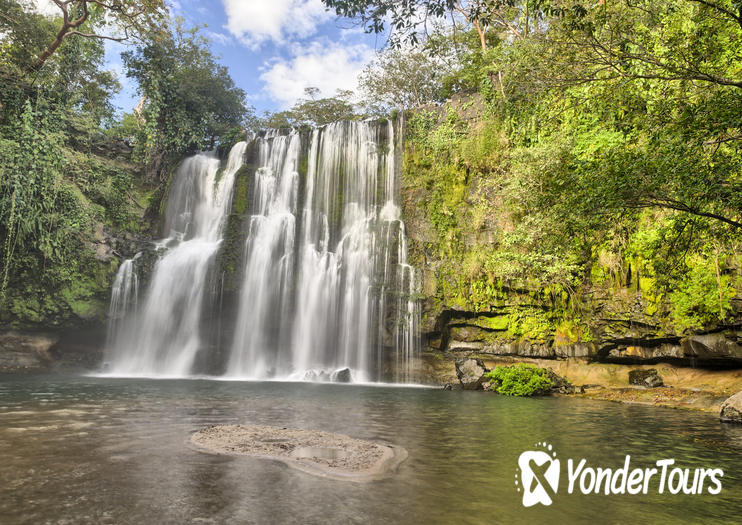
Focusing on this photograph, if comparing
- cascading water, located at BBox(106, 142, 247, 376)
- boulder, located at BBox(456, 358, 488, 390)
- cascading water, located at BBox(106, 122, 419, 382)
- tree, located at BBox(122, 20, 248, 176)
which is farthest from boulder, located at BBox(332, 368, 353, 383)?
tree, located at BBox(122, 20, 248, 176)

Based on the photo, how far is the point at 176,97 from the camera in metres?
30.7

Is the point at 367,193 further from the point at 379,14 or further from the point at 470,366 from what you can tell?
the point at 379,14

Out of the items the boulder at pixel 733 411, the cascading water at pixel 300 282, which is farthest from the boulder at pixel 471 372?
the boulder at pixel 733 411

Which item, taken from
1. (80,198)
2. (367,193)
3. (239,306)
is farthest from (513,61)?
(80,198)

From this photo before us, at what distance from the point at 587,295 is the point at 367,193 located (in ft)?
45.6

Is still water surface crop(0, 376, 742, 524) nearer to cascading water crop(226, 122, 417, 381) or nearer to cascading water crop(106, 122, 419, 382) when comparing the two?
cascading water crop(226, 122, 417, 381)

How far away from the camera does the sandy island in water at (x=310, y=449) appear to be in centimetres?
515

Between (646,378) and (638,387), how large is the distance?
63cm

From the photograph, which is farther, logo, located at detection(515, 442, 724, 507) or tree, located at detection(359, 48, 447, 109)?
tree, located at detection(359, 48, 447, 109)

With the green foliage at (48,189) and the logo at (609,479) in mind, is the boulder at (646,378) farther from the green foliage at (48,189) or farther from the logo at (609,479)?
the green foliage at (48,189)

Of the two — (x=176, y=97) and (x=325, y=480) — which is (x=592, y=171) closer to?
(x=325, y=480)

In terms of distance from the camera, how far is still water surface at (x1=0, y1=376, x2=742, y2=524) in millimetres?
3922

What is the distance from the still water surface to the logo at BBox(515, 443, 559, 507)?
0.12 meters

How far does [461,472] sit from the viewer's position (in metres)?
5.25
